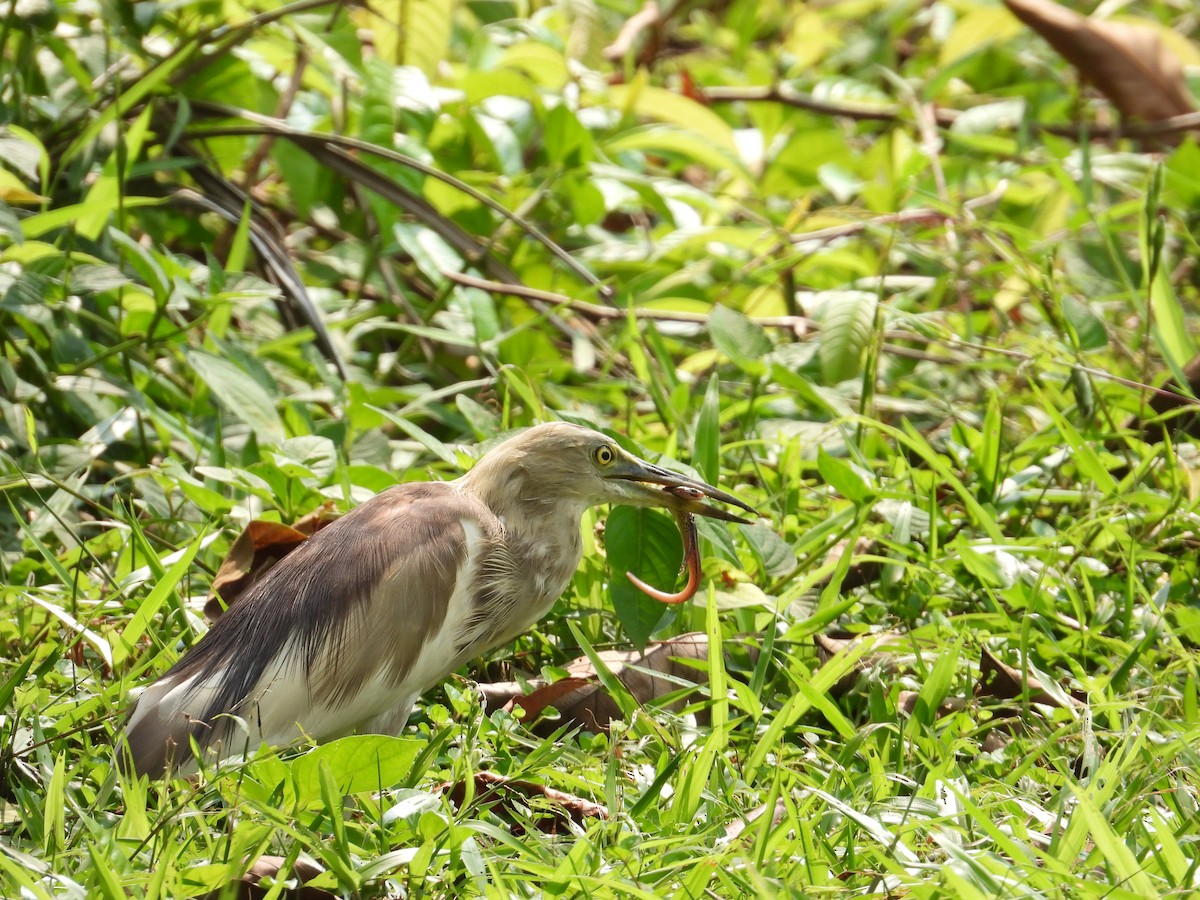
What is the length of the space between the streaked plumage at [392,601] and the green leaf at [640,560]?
62 mm

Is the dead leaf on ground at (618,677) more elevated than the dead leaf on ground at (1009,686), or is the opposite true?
the dead leaf on ground at (618,677)

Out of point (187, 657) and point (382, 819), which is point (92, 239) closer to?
point (187, 657)

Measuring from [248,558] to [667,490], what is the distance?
92 centimetres

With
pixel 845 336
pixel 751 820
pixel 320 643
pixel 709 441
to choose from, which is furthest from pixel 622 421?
pixel 751 820

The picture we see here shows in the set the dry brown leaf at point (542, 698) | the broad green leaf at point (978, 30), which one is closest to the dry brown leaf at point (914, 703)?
the dry brown leaf at point (542, 698)

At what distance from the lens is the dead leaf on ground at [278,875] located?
6.78 feet

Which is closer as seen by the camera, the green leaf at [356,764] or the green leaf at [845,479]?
the green leaf at [356,764]

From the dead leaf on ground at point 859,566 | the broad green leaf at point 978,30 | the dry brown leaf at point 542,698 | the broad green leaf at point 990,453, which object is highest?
the broad green leaf at point 978,30

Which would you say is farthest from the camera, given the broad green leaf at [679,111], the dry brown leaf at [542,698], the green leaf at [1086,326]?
the broad green leaf at [679,111]

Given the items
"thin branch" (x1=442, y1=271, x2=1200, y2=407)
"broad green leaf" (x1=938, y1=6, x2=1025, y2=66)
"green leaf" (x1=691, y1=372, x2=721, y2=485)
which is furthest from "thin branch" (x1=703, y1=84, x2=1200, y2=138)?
"green leaf" (x1=691, y1=372, x2=721, y2=485)

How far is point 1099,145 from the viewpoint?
235 inches

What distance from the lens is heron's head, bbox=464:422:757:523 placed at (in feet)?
9.66

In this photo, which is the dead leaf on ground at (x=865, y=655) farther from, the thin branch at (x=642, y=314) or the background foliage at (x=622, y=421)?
the thin branch at (x=642, y=314)

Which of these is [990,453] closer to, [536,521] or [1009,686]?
[1009,686]
